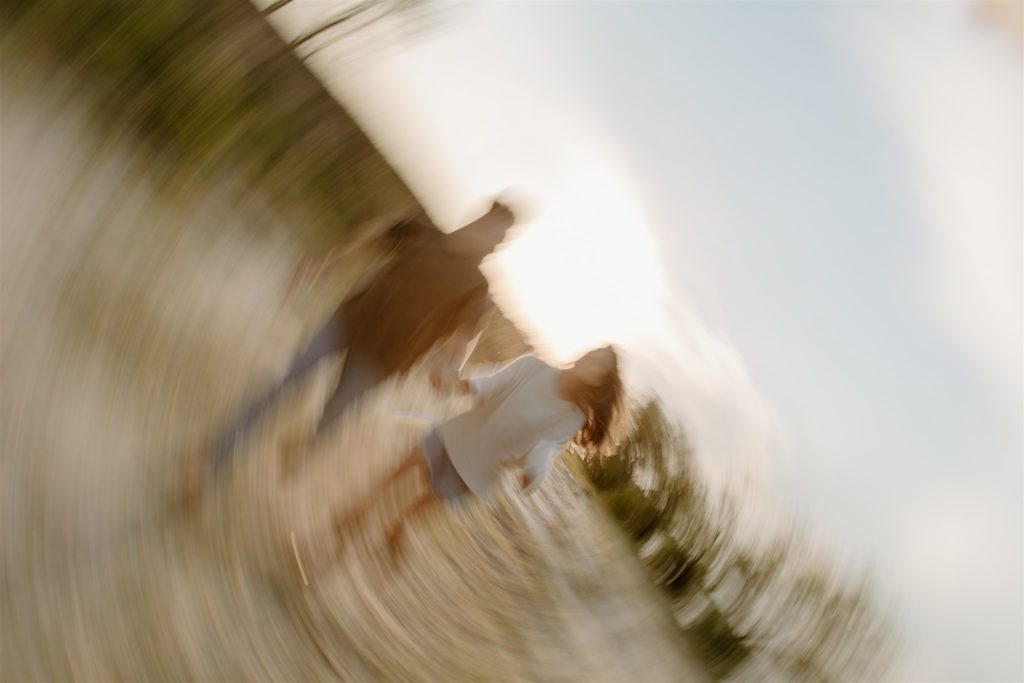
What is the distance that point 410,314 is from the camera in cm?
158

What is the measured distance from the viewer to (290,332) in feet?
8.21

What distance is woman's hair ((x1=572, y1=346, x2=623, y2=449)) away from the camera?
160 cm

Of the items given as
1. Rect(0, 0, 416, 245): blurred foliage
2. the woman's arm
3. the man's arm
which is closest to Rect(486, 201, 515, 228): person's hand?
the man's arm

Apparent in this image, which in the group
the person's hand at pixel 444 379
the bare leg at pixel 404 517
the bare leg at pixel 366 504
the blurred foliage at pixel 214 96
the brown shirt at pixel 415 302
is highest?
the blurred foliage at pixel 214 96

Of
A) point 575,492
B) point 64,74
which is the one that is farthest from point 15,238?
point 575,492

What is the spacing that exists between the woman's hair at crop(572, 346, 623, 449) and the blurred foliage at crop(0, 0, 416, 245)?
1.67 metres

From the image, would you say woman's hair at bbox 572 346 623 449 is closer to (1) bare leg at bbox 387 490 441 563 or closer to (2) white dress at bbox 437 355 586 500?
(2) white dress at bbox 437 355 586 500

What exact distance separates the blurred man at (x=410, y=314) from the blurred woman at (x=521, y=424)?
14 centimetres

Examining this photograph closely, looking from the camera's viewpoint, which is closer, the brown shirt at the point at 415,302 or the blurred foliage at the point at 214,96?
the brown shirt at the point at 415,302

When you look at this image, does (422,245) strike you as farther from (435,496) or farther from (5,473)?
(5,473)

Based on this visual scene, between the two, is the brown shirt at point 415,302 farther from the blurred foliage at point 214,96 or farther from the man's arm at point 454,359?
the blurred foliage at point 214,96

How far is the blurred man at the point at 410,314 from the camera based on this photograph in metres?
1.51

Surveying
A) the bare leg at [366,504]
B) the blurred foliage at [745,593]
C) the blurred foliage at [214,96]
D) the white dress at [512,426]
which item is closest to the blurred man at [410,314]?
the white dress at [512,426]

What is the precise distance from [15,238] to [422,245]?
1.06 meters
